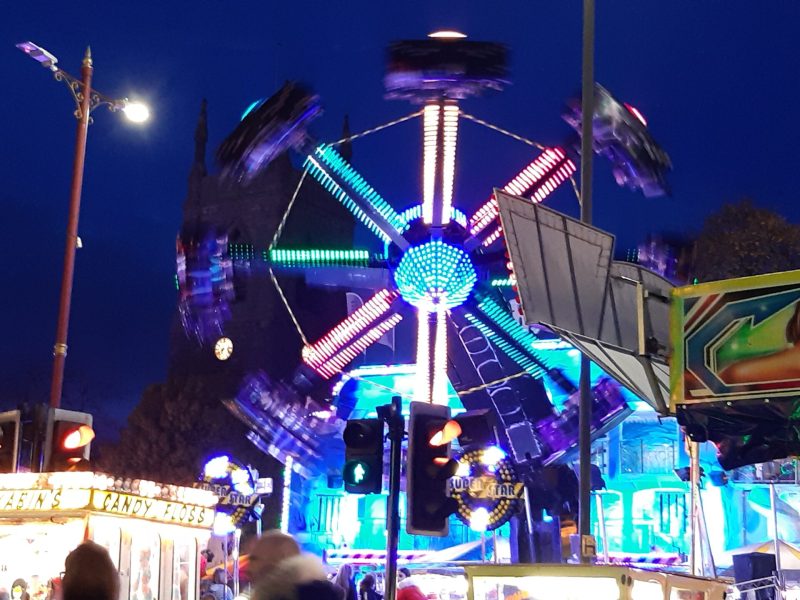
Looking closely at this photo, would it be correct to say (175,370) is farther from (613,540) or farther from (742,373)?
(742,373)

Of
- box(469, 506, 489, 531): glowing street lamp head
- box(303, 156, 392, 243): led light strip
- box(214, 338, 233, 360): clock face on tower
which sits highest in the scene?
box(214, 338, 233, 360): clock face on tower

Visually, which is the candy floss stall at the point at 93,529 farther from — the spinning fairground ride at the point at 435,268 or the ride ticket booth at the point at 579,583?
the spinning fairground ride at the point at 435,268

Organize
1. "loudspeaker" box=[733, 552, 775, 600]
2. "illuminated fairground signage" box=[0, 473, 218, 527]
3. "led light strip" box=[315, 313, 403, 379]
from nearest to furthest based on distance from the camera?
"illuminated fairground signage" box=[0, 473, 218, 527]
"loudspeaker" box=[733, 552, 775, 600]
"led light strip" box=[315, 313, 403, 379]

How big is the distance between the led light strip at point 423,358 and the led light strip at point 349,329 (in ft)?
13.0

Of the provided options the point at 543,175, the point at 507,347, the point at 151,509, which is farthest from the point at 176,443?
the point at 151,509

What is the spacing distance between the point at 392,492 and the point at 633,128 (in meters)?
20.7

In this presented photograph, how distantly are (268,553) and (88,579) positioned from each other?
4.01 ft

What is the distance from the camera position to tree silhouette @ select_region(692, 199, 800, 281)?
3341 cm

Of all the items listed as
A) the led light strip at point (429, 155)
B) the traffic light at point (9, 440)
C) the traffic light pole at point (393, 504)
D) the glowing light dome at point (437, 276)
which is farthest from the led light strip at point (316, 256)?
the traffic light pole at point (393, 504)

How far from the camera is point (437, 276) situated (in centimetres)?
2934

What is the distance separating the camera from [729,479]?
35.4 meters

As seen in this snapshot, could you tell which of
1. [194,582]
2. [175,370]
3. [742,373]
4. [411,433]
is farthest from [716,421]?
[175,370]

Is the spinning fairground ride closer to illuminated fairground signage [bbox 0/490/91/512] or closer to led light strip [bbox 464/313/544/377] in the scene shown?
led light strip [bbox 464/313/544/377]

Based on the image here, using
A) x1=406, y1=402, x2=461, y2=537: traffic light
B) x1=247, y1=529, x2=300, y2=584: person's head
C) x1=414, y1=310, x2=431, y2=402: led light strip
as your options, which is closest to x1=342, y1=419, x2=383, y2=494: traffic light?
x1=406, y1=402, x2=461, y2=537: traffic light
